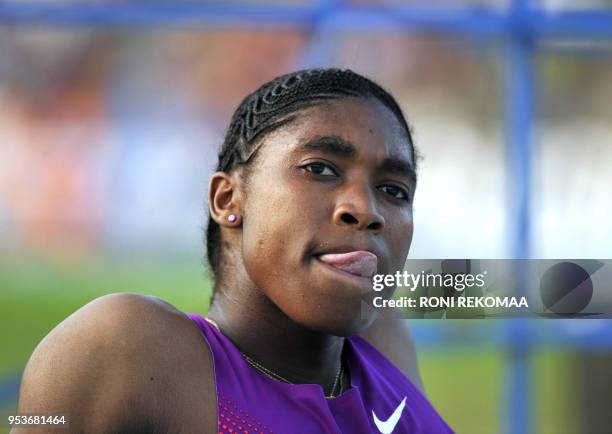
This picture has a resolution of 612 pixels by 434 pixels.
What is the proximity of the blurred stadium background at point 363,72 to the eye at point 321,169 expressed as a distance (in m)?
1.46

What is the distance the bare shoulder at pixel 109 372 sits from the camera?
0.93 metres

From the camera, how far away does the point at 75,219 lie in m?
2.92

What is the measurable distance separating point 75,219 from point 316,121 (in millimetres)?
2015

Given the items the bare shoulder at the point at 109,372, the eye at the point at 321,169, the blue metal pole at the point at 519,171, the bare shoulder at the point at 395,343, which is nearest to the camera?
the bare shoulder at the point at 109,372

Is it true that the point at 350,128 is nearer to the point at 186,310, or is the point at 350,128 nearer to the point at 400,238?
the point at 400,238

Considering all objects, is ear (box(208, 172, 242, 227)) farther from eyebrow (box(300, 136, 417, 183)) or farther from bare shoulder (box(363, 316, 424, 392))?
bare shoulder (box(363, 316, 424, 392))

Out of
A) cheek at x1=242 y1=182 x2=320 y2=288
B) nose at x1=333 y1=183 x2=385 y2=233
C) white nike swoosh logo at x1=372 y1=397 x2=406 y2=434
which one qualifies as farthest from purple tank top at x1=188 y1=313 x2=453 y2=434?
nose at x1=333 y1=183 x2=385 y2=233

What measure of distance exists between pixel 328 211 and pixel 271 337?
0.64 feet

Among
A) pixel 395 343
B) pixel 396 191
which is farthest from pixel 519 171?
pixel 396 191

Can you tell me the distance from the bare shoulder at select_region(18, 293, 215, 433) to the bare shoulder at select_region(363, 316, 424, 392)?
1.42 feet

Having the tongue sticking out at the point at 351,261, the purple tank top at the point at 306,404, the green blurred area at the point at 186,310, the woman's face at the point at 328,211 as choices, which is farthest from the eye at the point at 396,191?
the green blurred area at the point at 186,310

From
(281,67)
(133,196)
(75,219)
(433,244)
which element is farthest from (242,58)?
(433,244)

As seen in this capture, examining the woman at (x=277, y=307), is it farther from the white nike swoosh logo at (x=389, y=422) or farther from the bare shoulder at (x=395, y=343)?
the bare shoulder at (x=395, y=343)

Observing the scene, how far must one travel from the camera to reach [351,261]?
0.99 meters
